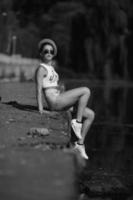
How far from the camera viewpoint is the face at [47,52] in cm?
674

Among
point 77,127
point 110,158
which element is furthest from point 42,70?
point 110,158

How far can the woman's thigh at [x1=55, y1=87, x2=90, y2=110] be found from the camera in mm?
6414

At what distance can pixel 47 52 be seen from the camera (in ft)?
22.2

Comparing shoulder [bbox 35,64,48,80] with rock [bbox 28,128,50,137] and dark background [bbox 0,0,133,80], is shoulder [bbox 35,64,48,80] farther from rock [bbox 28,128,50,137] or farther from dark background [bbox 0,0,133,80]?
dark background [bbox 0,0,133,80]

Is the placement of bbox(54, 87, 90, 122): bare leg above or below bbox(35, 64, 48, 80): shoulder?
below

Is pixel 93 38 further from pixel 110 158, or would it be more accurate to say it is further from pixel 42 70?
pixel 42 70

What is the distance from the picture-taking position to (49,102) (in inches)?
265

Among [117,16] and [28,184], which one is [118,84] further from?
[28,184]

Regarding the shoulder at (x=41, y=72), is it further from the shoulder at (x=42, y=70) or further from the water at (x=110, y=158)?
the water at (x=110, y=158)

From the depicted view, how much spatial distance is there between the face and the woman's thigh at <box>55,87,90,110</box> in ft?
1.44

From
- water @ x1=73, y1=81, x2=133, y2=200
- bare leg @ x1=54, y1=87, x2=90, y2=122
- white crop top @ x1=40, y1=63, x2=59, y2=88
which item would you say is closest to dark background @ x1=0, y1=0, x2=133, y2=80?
water @ x1=73, y1=81, x2=133, y2=200

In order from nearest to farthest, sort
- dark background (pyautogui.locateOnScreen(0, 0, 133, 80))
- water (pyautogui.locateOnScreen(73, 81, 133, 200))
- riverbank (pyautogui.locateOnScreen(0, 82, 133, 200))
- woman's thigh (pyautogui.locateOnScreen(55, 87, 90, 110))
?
1. riverbank (pyautogui.locateOnScreen(0, 82, 133, 200))
2. water (pyautogui.locateOnScreen(73, 81, 133, 200))
3. woman's thigh (pyautogui.locateOnScreen(55, 87, 90, 110))
4. dark background (pyautogui.locateOnScreen(0, 0, 133, 80))

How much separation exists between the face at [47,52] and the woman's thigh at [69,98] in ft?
1.44

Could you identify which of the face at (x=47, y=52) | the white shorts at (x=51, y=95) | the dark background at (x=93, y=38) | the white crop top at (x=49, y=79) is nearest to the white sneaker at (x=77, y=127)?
the white shorts at (x=51, y=95)
